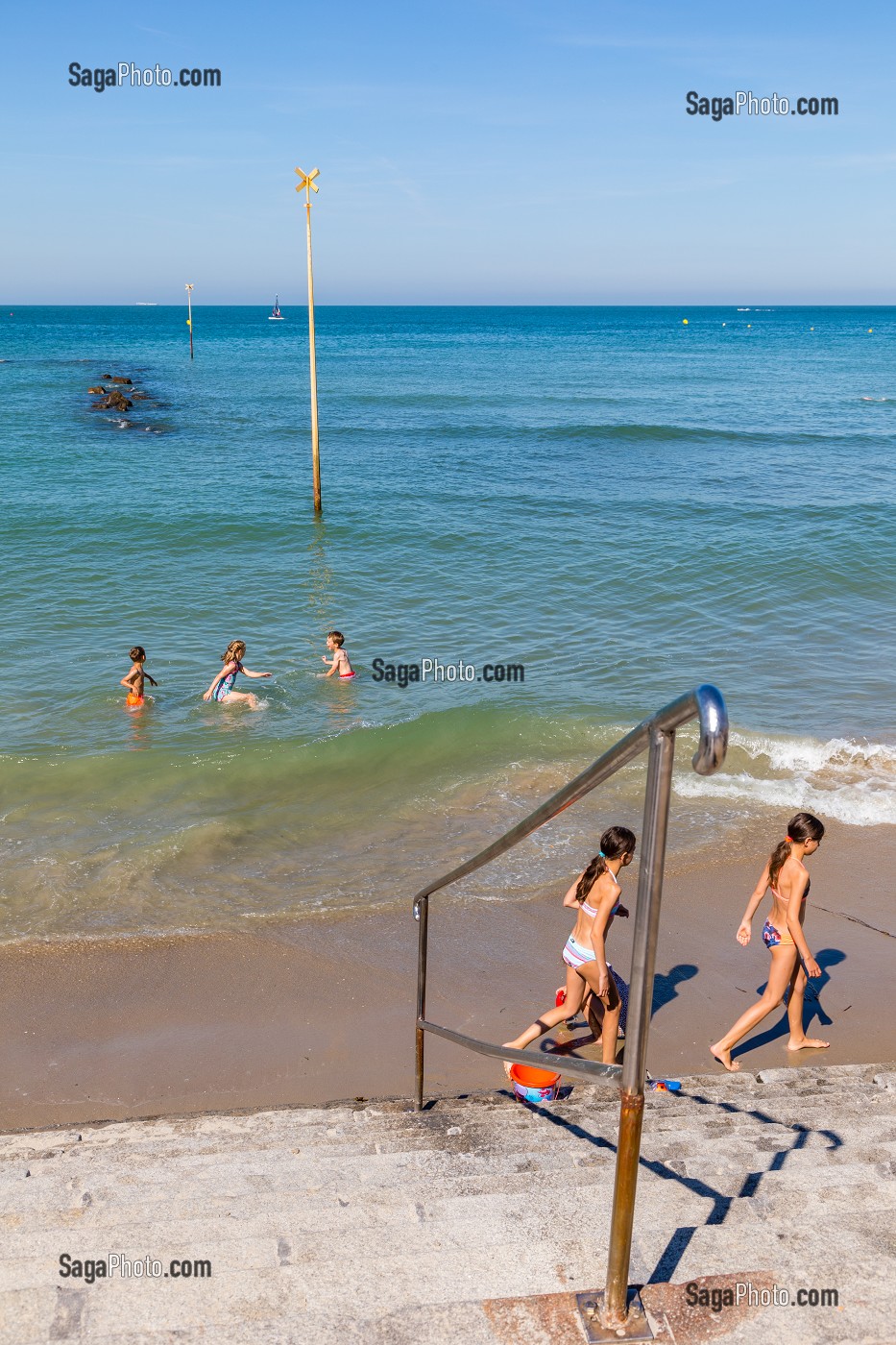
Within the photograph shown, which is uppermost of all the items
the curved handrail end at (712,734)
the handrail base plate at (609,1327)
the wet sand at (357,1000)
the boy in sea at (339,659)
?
the curved handrail end at (712,734)

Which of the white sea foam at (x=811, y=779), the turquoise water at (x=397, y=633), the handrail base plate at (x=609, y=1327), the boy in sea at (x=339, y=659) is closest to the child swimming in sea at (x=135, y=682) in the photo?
the turquoise water at (x=397, y=633)

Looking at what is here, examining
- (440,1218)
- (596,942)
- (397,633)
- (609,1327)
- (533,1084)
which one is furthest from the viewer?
(397,633)

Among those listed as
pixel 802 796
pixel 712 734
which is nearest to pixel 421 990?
pixel 712 734

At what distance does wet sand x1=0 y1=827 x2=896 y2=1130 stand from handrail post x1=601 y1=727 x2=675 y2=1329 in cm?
346

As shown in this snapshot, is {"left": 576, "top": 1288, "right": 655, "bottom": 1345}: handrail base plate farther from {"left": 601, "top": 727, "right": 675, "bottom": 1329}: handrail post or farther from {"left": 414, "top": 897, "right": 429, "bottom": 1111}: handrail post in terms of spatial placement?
{"left": 414, "top": 897, "right": 429, "bottom": 1111}: handrail post

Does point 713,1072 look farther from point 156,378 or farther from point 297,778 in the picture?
point 156,378

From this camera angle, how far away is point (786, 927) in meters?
6.16

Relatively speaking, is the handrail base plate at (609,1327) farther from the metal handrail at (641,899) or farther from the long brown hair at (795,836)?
the long brown hair at (795,836)

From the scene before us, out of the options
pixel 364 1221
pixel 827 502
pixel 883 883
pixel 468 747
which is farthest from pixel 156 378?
pixel 364 1221

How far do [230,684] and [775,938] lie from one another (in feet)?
27.4

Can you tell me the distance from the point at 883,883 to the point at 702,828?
5.26ft

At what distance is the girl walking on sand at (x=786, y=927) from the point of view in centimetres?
613

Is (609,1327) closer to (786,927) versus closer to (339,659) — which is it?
(786,927)

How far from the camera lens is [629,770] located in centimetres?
1110
